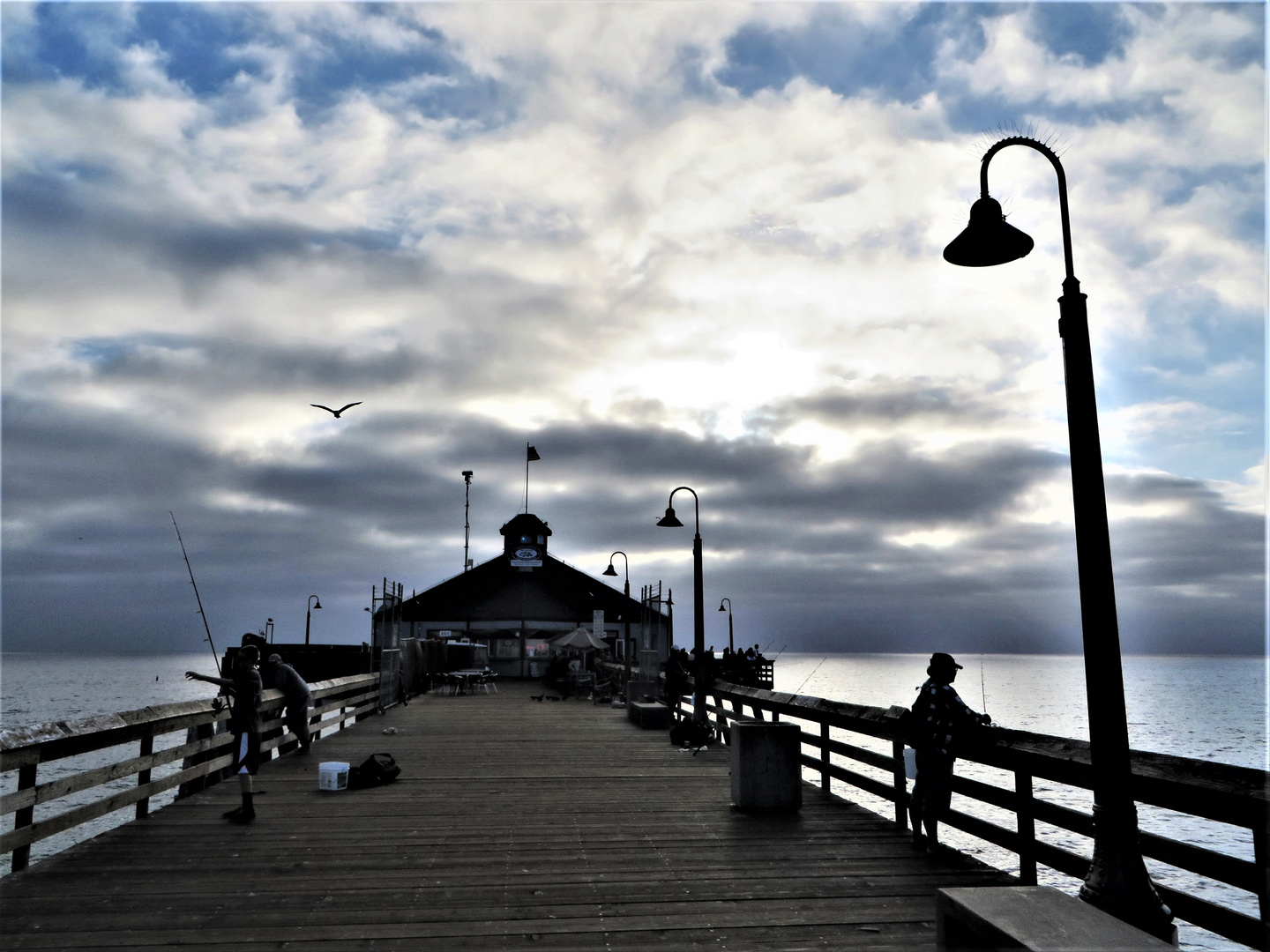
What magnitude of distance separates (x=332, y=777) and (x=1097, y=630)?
8.74 m

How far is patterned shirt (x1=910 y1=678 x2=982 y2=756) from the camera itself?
7367 mm

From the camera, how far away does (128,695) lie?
357ft

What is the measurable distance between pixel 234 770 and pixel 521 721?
9.52 meters

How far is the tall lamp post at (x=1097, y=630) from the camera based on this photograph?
4809mm

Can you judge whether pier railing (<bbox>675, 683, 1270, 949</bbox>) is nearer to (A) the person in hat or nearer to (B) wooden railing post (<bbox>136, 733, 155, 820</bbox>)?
(A) the person in hat

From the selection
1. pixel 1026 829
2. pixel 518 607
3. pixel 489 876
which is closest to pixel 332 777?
pixel 489 876

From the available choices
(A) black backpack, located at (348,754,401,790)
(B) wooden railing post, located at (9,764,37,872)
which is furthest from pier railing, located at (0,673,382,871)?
(A) black backpack, located at (348,754,401,790)

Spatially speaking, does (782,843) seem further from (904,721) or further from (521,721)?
(521,721)

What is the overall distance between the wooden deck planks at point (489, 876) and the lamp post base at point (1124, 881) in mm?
1128

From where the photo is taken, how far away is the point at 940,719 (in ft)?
24.4

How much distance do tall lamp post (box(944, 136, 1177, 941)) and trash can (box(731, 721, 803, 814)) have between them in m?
4.27

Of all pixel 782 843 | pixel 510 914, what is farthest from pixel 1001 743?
pixel 510 914

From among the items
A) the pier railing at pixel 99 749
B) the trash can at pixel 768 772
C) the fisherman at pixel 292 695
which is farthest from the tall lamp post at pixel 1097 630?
the fisherman at pixel 292 695

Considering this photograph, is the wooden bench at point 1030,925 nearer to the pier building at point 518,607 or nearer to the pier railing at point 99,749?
the pier railing at point 99,749
